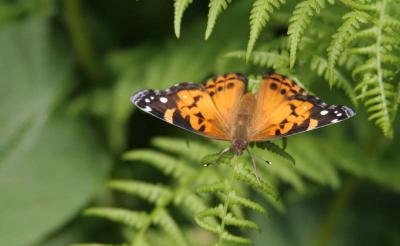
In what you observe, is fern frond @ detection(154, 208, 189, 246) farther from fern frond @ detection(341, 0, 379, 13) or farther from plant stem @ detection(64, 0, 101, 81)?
plant stem @ detection(64, 0, 101, 81)

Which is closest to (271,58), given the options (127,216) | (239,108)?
(239,108)

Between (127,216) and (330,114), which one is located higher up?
(330,114)

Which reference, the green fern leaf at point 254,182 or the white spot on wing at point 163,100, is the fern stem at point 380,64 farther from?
the white spot on wing at point 163,100

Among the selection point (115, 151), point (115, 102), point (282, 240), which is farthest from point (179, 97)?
point (282, 240)

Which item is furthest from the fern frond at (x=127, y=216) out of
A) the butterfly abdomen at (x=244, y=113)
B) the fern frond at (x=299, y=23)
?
the fern frond at (x=299, y=23)

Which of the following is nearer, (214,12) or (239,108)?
(214,12)

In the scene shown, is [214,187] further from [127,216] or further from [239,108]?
[127,216]

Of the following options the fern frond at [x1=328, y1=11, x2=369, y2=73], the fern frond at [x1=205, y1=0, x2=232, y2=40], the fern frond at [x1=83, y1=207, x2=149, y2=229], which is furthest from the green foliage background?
the fern frond at [x1=205, y1=0, x2=232, y2=40]
